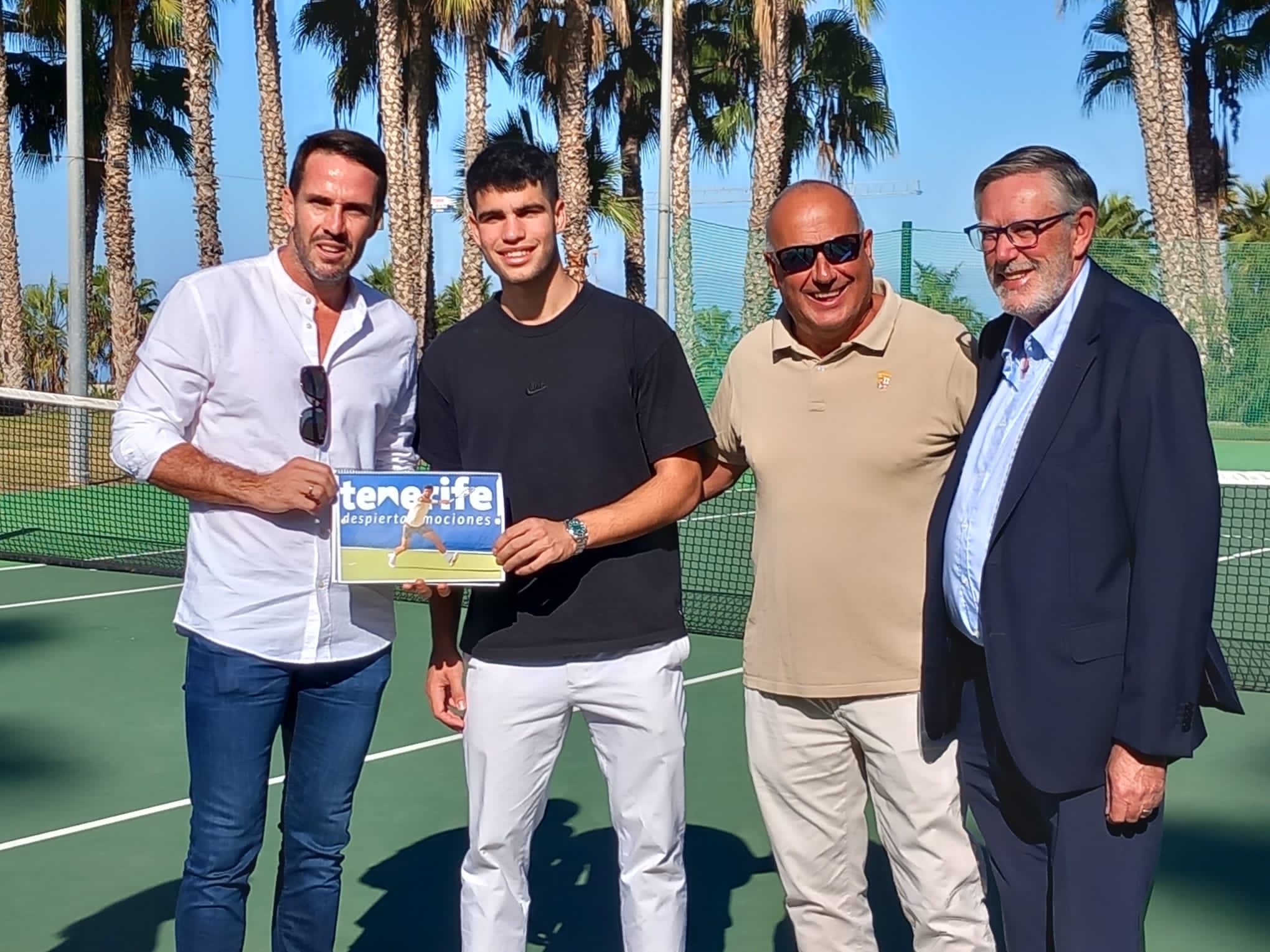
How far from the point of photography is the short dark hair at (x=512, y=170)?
3.40 meters

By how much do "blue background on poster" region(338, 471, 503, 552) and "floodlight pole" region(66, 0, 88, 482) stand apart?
38.8 feet

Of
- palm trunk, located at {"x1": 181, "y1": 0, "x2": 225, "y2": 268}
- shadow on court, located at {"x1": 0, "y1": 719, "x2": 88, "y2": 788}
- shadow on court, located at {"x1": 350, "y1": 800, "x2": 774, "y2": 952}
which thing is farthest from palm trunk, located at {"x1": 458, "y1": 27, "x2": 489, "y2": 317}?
shadow on court, located at {"x1": 350, "y1": 800, "x2": 774, "y2": 952}

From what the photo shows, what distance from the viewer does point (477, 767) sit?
3.57 meters

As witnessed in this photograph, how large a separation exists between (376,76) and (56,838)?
87.5ft

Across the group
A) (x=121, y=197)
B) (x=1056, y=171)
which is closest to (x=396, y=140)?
(x=121, y=197)

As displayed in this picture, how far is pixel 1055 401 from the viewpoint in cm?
292

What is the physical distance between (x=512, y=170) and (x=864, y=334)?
0.91m

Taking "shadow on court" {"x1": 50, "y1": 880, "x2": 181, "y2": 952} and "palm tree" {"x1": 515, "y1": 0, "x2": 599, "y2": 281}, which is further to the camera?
"palm tree" {"x1": 515, "y1": 0, "x2": 599, "y2": 281}

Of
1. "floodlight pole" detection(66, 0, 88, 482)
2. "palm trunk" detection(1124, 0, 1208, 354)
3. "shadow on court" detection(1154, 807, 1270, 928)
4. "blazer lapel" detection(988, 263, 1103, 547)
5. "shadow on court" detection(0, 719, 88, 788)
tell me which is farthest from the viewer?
"palm trunk" detection(1124, 0, 1208, 354)

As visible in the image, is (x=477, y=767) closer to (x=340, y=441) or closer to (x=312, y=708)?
(x=312, y=708)

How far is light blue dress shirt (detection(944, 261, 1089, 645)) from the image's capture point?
119 inches

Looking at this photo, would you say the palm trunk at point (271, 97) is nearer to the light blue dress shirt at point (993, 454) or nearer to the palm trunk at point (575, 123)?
the palm trunk at point (575, 123)

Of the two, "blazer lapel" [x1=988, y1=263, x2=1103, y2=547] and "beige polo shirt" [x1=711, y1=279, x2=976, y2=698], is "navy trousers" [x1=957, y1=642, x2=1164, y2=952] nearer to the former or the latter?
"beige polo shirt" [x1=711, y1=279, x2=976, y2=698]

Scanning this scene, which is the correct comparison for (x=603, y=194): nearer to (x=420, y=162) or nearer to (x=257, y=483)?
(x=420, y=162)
